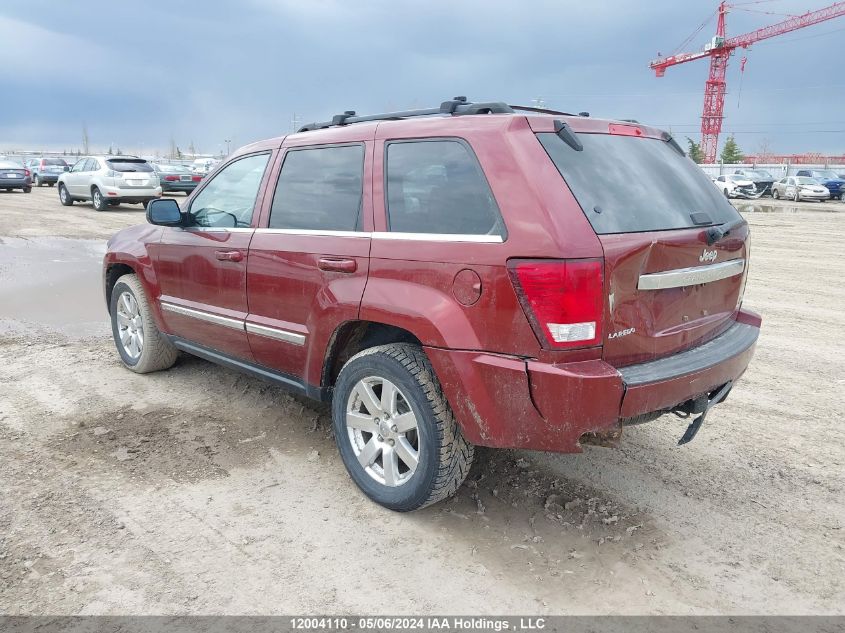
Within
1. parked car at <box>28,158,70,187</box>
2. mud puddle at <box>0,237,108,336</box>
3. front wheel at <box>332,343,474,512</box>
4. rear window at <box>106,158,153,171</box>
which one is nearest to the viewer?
front wheel at <box>332,343,474,512</box>

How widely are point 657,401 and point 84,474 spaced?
298 centimetres

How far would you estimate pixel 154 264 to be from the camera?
15.9 feet

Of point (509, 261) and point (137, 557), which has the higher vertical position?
point (509, 261)

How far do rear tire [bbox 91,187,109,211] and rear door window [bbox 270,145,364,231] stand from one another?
17.9 metres

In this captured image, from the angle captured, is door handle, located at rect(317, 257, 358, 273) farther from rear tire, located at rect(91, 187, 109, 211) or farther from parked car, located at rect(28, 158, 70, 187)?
parked car, located at rect(28, 158, 70, 187)

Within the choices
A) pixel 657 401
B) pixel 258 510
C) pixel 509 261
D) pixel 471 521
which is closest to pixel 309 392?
pixel 258 510

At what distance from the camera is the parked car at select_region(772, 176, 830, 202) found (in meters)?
30.5

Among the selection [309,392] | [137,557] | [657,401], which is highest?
[657,401]

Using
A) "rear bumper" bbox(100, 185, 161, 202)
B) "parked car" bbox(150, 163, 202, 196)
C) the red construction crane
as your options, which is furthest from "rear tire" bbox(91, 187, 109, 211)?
the red construction crane

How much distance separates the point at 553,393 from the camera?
2.63 metres

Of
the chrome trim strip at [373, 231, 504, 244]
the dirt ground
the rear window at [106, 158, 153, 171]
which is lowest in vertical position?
the dirt ground

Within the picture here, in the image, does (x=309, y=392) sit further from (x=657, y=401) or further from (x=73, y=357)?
(x=73, y=357)

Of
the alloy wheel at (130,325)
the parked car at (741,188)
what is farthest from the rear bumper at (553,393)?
the parked car at (741,188)

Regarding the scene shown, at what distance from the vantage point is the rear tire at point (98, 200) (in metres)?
19.5
